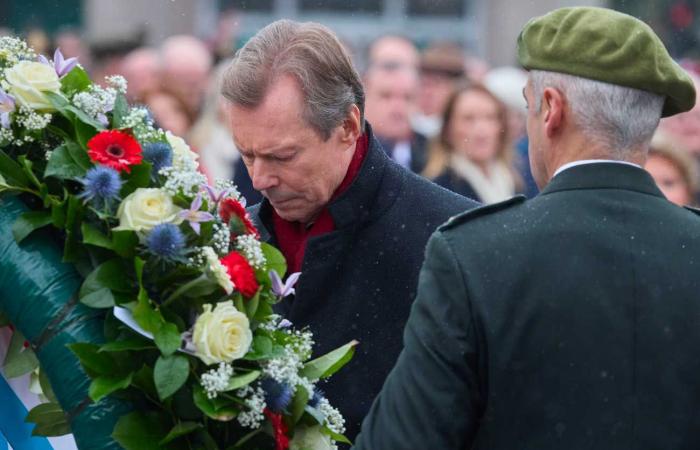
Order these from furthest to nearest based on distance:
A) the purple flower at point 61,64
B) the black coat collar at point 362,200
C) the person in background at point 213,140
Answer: the person in background at point 213,140
the black coat collar at point 362,200
the purple flower at point 61,64

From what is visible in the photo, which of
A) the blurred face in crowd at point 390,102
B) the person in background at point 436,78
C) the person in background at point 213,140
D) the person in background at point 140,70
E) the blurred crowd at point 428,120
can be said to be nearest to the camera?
the blurred crowd at point 428,120

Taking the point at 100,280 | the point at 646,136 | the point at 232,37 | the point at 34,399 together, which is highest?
the point at 646,136

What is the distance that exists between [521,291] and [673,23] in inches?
418

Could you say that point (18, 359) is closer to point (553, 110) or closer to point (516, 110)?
point (553, 110)

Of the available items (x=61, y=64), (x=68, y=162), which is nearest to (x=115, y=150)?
(x=68, y=162)

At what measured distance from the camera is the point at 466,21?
1541 centimetres

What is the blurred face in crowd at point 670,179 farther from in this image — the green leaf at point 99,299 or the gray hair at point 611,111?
the green leaf at point 99,299

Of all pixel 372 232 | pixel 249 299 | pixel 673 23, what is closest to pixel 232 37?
pixel 673 23

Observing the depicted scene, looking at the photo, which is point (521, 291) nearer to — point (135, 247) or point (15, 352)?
point (135, 247)

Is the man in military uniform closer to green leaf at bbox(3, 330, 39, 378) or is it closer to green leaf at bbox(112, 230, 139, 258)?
green leaf at bbox(112, 230, 139, 258)

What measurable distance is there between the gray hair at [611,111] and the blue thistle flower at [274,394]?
0.88 m

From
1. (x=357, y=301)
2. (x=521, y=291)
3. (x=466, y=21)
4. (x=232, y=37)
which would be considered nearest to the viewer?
(x=521, y=291)

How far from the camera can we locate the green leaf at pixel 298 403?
10.7 feet

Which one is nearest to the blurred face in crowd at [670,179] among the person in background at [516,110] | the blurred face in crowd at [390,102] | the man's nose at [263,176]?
the person in background at [516,110]
